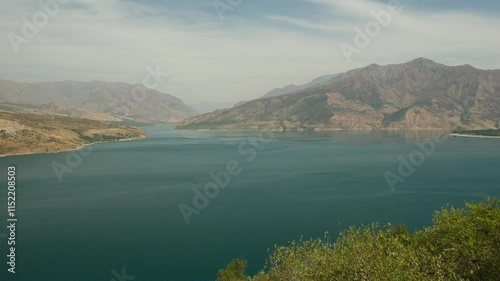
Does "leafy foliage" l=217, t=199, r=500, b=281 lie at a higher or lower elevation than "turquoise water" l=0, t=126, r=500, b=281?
higher

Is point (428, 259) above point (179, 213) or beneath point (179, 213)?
above

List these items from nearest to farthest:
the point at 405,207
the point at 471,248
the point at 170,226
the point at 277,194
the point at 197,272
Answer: the point at 471,248, the point at 197,272, the point at 170,226, the point at 405,207, the point at 277,194

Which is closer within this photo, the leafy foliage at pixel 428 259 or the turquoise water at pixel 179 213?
the leafy foliage at pixel 428 259

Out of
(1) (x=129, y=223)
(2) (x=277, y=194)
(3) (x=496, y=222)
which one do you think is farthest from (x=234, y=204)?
(3) (x=496, y=222)

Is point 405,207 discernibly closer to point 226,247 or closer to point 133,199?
point 226,247

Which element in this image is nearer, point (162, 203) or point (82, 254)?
point (82, 254)

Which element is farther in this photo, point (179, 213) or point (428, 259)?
point (179, 213)

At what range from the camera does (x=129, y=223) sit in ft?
351

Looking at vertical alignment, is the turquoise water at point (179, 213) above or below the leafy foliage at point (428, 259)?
below

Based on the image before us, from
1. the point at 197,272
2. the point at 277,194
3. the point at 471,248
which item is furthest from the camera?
the point at 277,194

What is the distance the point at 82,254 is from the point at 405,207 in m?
94.7

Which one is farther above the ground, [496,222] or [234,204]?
[496,222]

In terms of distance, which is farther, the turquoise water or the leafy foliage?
the turquoise water

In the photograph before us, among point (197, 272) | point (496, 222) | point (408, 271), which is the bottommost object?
point (197, 272)
